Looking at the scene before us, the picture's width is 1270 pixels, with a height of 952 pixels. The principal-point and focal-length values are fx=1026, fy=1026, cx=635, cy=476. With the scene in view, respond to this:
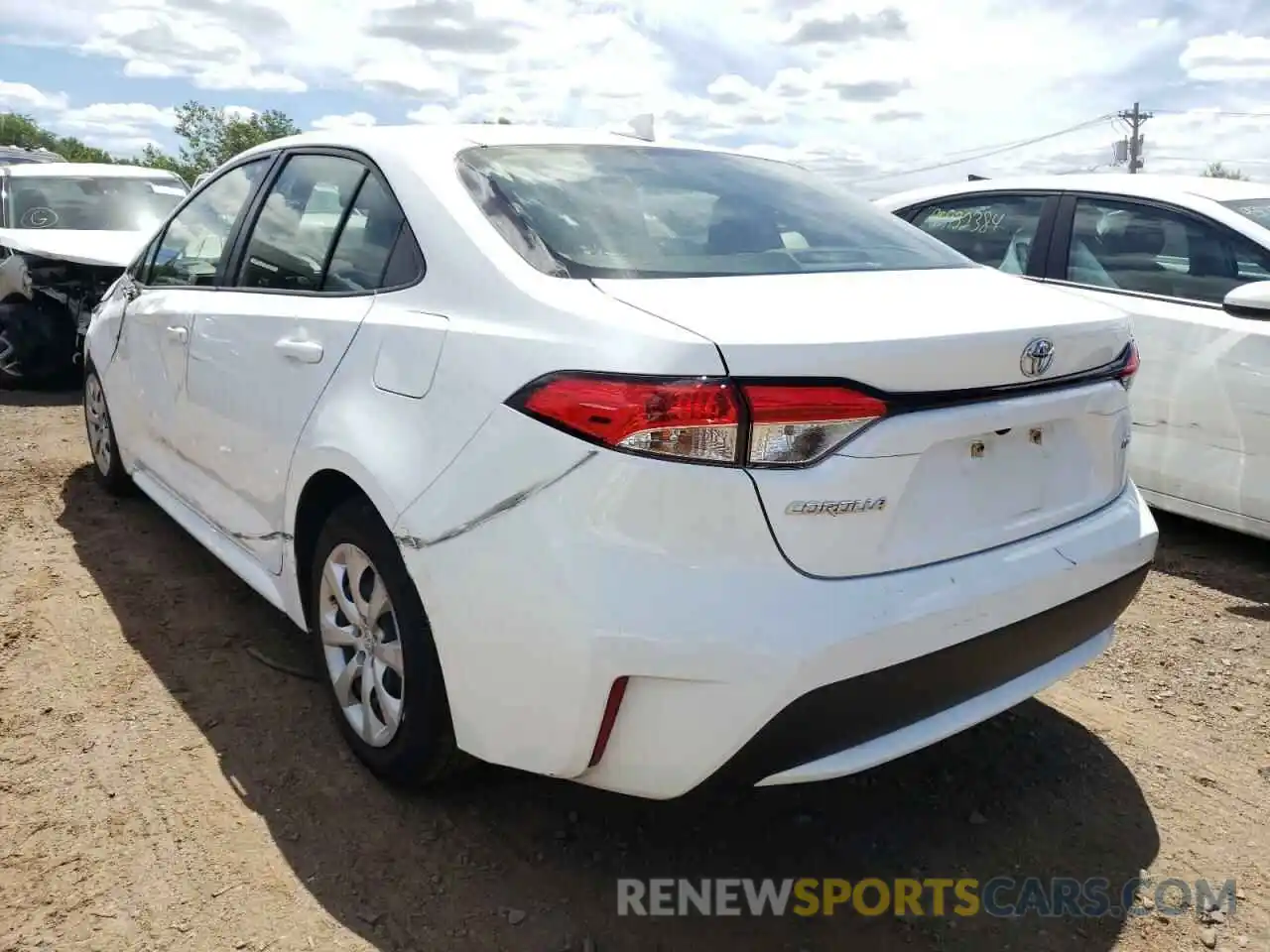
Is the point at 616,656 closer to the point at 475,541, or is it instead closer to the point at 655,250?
the point at 475,541

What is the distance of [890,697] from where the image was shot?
1934mm

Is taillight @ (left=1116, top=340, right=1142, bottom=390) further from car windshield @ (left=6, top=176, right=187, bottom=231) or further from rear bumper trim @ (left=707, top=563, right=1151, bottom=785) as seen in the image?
car windshield @ (left=6, top=176, right=187, bottom=231)

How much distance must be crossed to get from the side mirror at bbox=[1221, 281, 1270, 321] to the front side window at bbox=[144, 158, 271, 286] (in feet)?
11.4

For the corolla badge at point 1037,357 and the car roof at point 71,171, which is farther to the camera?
the car roof at point 71,171

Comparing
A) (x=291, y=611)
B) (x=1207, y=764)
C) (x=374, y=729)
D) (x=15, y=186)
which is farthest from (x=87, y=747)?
(x=15, y=186)

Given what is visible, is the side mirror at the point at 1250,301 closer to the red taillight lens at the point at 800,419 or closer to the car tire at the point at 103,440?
the red taillight lens at the point at 800,419

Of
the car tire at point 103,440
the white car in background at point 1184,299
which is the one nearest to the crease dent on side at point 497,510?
the white car in background at point 1184,299

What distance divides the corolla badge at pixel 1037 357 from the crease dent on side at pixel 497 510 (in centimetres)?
90

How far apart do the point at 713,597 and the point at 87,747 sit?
6.40 feet

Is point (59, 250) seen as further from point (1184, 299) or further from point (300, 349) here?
point (1184, 299)

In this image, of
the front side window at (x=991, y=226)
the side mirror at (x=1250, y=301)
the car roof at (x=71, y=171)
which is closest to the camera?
the side mirror at (x=1250, y=301)

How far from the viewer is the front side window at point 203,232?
3.44m

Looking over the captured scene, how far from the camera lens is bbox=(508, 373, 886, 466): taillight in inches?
70.5

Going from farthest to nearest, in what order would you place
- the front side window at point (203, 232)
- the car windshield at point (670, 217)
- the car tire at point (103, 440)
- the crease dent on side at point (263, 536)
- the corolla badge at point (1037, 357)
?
1. the car tire at point (103, 440)
2. the front side window at point (203, 232)
3. the crease dent on side at point (263, 536)
4. the car windshield at point (670, 217)
5. the corolla badge at point (1037, 357)
